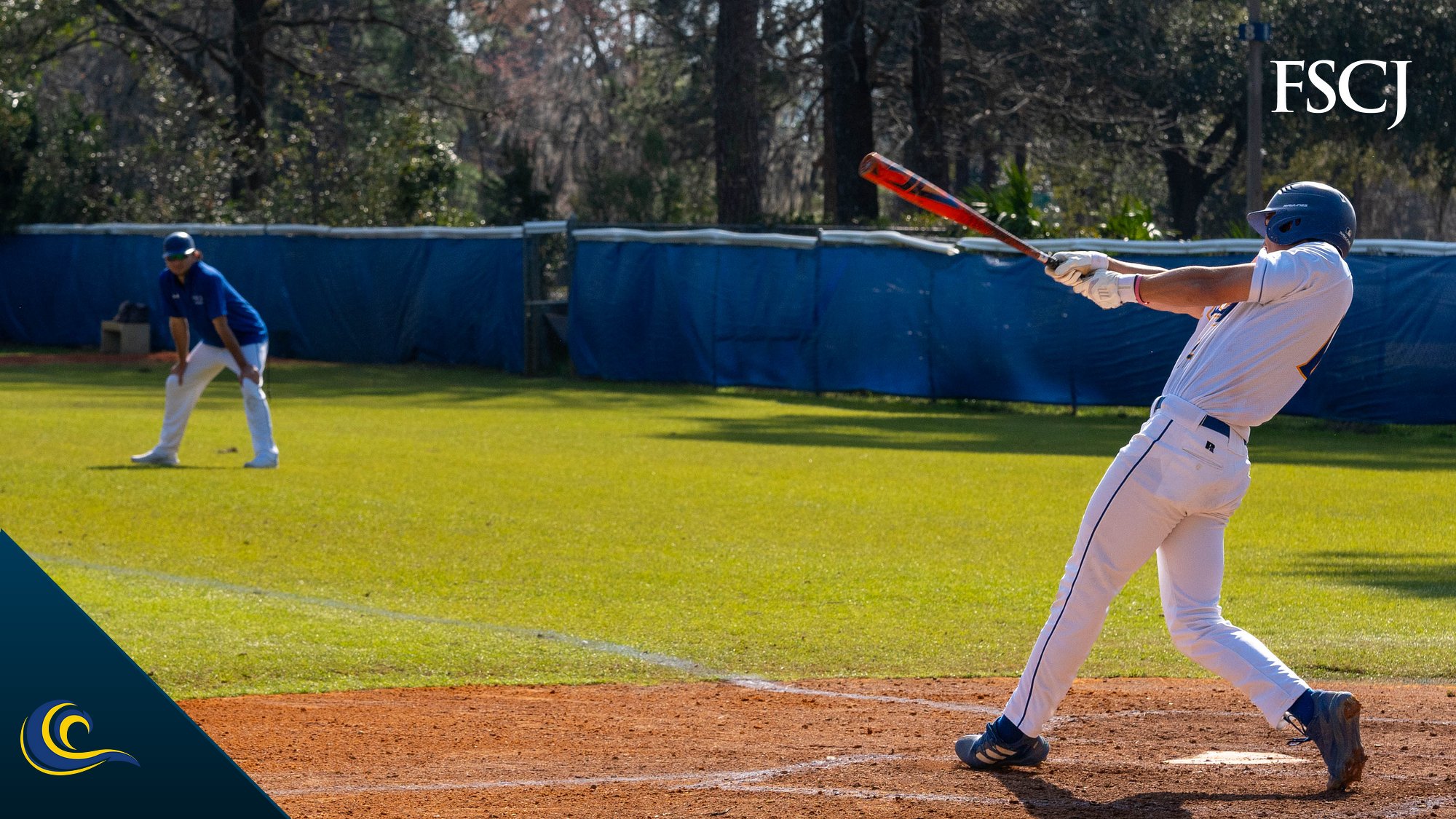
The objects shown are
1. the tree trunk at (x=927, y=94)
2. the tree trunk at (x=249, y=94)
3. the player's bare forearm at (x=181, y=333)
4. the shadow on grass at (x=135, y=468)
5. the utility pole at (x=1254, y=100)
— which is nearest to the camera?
the player's bare forearm at (x=181, y=333)

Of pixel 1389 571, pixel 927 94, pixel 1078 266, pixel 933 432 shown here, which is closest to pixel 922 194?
pixel 1078 266

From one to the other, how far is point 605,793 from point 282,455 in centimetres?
1141

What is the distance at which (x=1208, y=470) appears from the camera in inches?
213

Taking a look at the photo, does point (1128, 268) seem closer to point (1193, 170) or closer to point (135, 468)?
point (135, 468)

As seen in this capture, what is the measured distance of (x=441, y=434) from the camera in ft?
61.5

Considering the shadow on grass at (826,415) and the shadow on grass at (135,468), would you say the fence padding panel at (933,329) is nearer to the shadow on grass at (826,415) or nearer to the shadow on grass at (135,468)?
the shadow on grass at (826,415)

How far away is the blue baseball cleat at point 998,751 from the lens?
5.72 meters

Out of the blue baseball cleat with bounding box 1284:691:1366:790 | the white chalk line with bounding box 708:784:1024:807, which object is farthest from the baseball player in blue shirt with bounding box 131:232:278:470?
the blue baseball cleat with bounding box 1284:691:1366:790

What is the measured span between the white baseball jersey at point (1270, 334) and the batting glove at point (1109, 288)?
1.07 ft

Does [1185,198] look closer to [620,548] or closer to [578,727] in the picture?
[620,548]

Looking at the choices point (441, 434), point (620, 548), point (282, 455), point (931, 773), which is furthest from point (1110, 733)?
point (441, 434)

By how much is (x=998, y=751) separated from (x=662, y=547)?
585 centimetres

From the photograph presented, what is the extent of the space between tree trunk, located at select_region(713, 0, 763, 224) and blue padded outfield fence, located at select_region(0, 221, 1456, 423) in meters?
5.95

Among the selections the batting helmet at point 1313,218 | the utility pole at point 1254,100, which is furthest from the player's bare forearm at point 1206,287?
the utility pole at point 1254,100
